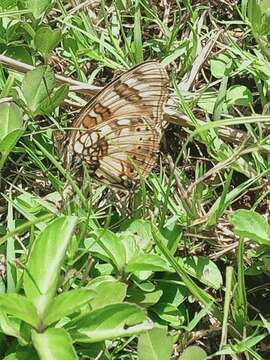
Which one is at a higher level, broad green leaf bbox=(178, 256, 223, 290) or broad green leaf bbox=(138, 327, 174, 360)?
broad green leaf bbox=(138, 327, 174, 360)

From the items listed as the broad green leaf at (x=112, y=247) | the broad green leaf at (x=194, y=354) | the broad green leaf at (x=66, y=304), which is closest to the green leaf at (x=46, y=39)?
the broad green leaf at (x=112, y=247)

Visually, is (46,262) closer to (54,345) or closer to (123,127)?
(54,345)

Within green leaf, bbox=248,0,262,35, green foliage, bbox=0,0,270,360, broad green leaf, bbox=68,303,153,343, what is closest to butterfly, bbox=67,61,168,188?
green foliage, bbox=0,0,270,360

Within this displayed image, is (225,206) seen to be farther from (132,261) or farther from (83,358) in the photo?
(83,358)

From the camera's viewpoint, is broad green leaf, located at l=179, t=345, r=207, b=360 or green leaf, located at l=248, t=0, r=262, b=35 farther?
green leaf, located at l=248, t=0, r=262, b=35

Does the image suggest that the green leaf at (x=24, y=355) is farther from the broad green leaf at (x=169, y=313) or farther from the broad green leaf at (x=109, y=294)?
the broad green leaf at (x=169, y=313)

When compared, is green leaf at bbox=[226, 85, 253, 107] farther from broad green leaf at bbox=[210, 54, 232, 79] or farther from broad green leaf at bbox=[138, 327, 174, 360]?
broad green leaf at bbox=[138, 327, 174, 360]
